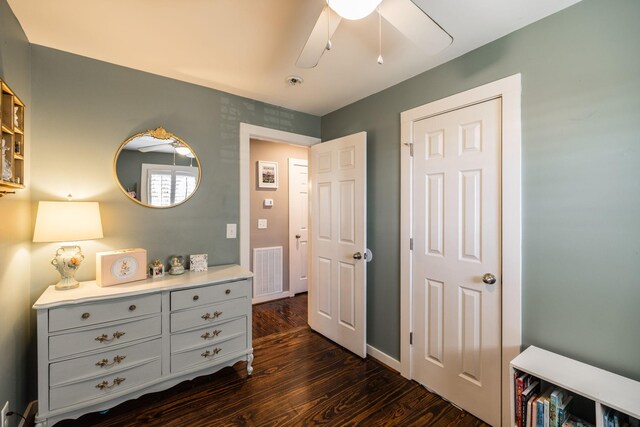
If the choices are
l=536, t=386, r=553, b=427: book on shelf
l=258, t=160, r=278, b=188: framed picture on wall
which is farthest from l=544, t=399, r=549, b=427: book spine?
l=258, t=160, r=278, b=188: framed picture on wall

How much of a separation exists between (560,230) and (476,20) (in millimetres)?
1203

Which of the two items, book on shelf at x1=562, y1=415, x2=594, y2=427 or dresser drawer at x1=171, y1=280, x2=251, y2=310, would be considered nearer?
book on shelf at x1=562, y1=415, x2=594, y2=427

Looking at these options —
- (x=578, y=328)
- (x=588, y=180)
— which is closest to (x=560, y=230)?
(x=588, y=180)

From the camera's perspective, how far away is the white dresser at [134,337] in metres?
1.54

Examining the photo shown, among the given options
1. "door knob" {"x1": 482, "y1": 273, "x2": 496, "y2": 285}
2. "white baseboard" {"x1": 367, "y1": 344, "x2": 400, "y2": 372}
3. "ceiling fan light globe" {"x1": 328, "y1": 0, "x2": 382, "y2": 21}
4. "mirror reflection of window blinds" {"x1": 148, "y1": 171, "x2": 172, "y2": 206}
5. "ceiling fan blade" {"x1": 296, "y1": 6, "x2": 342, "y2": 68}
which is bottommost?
"white baseboard" {"x1": 367, "y1": 344, "x2": 400, "y2": 372}

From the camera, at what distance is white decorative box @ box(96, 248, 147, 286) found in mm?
1780

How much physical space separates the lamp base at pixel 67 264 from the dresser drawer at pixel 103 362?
1.48ft

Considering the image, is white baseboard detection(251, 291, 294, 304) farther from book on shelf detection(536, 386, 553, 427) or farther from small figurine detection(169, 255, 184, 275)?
book on shelf detection(536, 386, 553, 427)

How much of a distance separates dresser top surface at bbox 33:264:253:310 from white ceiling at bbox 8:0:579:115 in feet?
5.05

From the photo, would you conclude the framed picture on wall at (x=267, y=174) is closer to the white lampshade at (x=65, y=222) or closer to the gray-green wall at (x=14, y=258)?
the white lampshade at (x=65, y=222)

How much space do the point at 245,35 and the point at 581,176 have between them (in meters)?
1.98

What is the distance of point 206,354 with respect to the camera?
2.00m

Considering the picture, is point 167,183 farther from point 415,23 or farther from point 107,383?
point 415,23

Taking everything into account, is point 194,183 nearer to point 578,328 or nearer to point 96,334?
point 96,334
